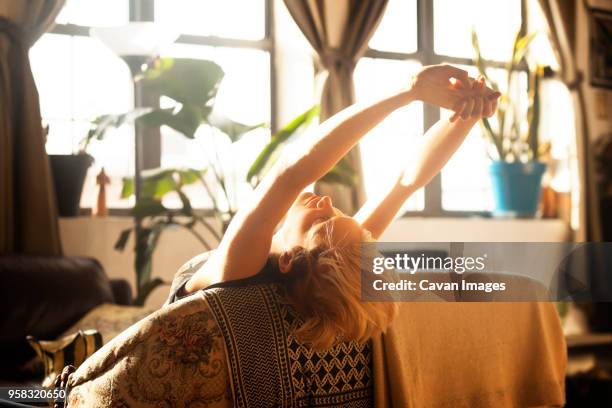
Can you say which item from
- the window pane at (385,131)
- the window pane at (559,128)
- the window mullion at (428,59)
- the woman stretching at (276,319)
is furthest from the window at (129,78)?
the woman stretching at (276,319)

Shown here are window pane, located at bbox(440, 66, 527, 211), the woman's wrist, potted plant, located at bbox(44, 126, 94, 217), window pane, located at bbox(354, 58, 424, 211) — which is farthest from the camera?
window pane, located at bbox(440, 66, 527, 211)

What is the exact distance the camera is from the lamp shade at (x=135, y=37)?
135 inches

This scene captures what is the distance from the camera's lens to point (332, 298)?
128 centimetres

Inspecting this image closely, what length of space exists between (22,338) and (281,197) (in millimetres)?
1987

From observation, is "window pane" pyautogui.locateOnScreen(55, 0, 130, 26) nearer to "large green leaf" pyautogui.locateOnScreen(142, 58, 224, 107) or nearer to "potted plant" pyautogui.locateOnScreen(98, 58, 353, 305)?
"potted plant" pyautogui.locateOnScreen(98, 58, 353, 305)

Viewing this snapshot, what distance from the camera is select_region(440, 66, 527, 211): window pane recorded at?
563 centimetres

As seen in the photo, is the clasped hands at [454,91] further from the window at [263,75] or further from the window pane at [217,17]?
the window pane at [217,17]

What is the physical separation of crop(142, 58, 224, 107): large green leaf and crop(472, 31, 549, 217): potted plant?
7.58 ft

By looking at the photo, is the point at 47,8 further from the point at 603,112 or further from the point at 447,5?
the point at 603,112

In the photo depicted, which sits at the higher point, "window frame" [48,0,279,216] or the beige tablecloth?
"window frame" [48,0,279,216]

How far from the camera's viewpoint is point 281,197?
129cm

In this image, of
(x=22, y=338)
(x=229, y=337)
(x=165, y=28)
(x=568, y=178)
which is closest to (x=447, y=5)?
(x=568, y=178)

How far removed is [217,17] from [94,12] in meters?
0.74

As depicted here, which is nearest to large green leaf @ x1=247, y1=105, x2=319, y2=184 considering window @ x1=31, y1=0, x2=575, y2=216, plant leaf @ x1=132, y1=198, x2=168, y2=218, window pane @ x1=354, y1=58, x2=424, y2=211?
window @ x1=31, y1=0, x2=575, y2=216
